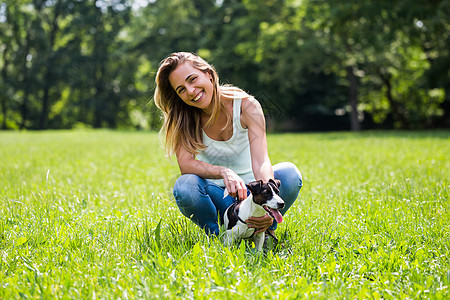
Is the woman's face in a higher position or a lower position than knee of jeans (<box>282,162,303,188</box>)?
higher

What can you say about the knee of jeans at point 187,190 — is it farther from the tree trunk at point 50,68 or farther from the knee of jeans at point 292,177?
the tree trunk at point 50,68

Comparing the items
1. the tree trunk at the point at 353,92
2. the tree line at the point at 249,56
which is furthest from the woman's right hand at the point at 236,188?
the tree trunk at the point at 353,92

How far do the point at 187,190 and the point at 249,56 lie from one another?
84.8 feet

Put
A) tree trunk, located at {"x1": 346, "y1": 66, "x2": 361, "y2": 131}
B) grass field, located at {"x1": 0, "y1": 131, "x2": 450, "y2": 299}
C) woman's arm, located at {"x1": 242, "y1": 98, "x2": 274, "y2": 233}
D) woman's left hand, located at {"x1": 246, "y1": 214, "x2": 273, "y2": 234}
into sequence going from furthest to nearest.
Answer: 1. tree trunk, located at {"x1": 346, "y1": 66, "x2": 361, "y2": 131}
2. woman's arm, located at {"x1": 242, "y1": 98, "x2": 274, "y2": 233}
3. woman's left hand, located at {"x1": 246, "y1": 214, "x2": 273, "y2": 234}
4. grass field, located at {"x1": 0, "y1": 131, "x2": 450, "y2": 299}

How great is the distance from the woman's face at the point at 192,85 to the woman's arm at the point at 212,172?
0.40 metres

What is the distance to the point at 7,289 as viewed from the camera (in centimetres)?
216

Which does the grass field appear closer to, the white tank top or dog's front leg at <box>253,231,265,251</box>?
dog's front leg at <box>253,231,265,251</box>

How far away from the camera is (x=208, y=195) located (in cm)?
301

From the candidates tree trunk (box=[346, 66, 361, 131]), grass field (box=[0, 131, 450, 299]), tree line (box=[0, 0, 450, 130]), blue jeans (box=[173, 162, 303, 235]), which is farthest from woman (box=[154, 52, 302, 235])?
tree trunk (box=[346, 66, 361, 131])

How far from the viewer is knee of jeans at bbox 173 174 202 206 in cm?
288

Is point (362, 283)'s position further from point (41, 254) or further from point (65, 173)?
point (65, 173)

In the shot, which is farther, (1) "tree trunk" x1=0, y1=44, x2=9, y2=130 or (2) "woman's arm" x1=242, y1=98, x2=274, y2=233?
(1) "tree trunk" x1=0, y1=44, x2=9, y2=130

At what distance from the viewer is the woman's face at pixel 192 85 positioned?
2996 mm

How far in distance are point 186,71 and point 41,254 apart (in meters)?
1.55
